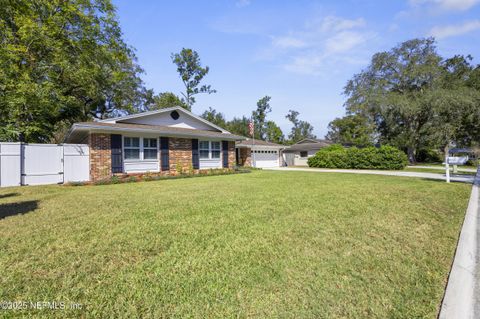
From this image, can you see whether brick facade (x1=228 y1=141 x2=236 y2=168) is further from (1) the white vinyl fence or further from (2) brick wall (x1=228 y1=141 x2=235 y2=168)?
(1) the white vinyl fence

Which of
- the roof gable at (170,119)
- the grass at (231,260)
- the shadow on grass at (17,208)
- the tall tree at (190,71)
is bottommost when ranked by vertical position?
the grass at (231,260)

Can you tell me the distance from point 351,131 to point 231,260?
5031cm

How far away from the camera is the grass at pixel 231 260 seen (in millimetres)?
2033

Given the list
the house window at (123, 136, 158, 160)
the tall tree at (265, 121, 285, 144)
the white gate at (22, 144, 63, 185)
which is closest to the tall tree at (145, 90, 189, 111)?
the house window at (123, 136, 158, 160)

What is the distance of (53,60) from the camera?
52.9 feet

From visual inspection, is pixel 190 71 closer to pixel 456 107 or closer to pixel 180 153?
pixel 180 153

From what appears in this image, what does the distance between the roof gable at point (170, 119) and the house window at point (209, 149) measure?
1.56 metres

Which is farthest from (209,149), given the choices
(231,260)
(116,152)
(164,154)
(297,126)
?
(297,126)

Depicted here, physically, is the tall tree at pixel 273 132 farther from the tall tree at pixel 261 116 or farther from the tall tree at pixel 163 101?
the tall tree at pixel 163 101

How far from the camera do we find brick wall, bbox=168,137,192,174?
1396 centimetres

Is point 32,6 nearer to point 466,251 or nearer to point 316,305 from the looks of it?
point 316,305

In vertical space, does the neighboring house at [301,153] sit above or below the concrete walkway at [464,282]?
above

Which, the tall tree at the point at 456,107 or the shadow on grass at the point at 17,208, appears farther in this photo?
the tall tree at the point at 456,107

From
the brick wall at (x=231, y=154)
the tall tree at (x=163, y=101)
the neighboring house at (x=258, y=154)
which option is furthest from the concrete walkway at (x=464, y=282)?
the tall tree at (x=163, y=101)
